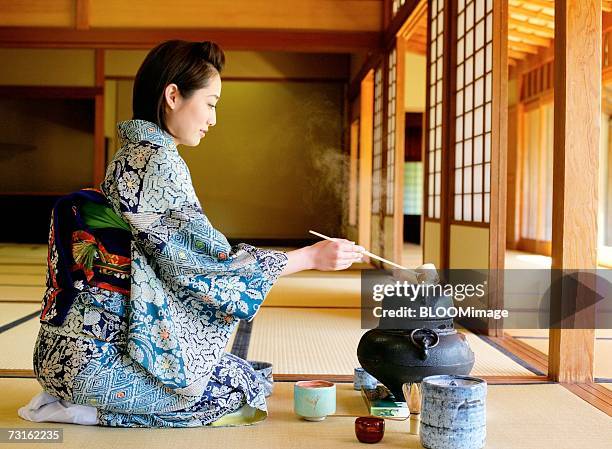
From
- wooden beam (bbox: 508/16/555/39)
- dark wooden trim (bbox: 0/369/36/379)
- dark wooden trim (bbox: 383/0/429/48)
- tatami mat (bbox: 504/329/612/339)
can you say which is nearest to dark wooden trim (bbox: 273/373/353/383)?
dark wooden trim (bbox: 0/369/36/379)

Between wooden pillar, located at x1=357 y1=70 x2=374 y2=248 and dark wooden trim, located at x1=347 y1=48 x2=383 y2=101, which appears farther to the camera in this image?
wooden pillar, located at x1=357 y1=70 x2=374 y2=248

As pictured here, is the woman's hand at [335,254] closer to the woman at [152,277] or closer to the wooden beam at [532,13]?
the woman at [152,277]

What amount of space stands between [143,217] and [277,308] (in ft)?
A: 8.35

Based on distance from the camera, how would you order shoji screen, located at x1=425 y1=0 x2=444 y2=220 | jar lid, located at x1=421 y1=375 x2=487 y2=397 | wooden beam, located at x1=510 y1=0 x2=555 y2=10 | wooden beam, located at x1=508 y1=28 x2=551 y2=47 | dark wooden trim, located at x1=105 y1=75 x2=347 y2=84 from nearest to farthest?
jar lid, located at x1=421 y1=375 x2=487 y2=397
shoji screen, located at x1=425 y1=0 x2=444 y2=220
wooden beam, located at x1=510 y1=0 x2=555 y2=10
wooden beam, located at x1=508 y1=28 x2=551 y2=47
dark wooden trim, located at x1=105 y1=75 x2=347 y2=84

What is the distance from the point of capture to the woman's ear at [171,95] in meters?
1.98

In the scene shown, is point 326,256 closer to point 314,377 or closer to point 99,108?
point 314,377

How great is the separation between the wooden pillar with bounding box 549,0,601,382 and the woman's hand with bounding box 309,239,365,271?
3.46ft

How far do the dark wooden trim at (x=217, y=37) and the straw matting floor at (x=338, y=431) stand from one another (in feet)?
16.5

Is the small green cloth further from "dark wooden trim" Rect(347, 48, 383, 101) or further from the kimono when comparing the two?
"dark wooden trim" Rect(347, 48, 383, 101)

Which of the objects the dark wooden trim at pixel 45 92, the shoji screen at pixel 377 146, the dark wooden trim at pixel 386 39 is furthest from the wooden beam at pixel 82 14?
the dark wooden trim at pixel 45 92

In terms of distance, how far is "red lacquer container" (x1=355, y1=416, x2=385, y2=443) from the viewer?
1.90m

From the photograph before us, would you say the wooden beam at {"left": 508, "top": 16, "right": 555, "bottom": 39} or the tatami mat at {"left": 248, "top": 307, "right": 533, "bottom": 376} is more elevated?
the wooden beam at {"left": 508, "top": 16, "right": 555, "bottom": 39}

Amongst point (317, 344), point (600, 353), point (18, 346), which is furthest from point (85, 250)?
point (600, 353)

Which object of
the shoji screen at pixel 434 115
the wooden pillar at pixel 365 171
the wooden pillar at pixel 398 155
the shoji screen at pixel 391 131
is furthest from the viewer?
the wooden pillar at pixel 365 171
